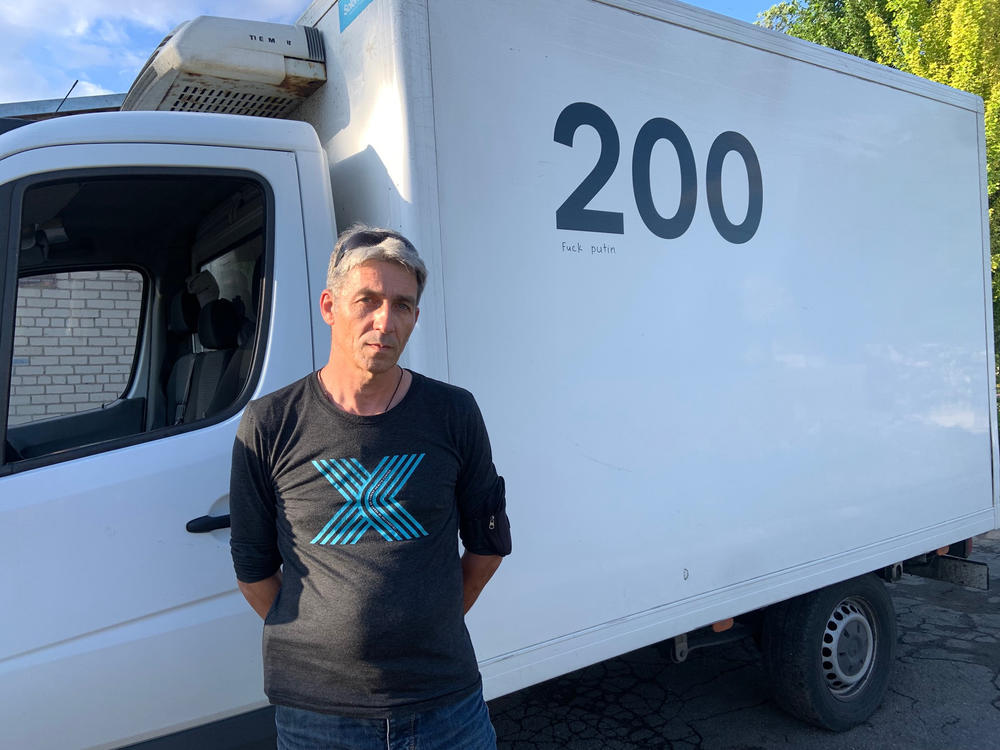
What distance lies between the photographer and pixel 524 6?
2.48m

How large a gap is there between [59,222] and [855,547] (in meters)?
3.28

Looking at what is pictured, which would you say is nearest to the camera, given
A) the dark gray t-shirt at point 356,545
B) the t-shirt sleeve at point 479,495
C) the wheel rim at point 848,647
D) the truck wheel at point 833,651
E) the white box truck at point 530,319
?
the dark gray t-shirt at point 356,545

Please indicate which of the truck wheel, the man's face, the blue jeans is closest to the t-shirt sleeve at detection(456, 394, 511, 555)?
the man's face

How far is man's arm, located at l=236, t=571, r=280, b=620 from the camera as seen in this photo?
1781mm

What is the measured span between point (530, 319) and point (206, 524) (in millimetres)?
1093

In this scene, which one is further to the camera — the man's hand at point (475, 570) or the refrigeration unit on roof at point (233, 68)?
the refrigeration unit on roof at point (233, 68)

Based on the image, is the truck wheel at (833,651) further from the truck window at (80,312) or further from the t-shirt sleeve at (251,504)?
the truck window at (80,312)

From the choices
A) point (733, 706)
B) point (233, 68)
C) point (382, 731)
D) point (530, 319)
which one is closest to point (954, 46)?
point (733, 706)

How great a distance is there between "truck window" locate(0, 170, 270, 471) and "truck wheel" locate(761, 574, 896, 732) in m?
2.57

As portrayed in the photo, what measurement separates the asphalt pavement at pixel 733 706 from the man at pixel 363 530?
183cm

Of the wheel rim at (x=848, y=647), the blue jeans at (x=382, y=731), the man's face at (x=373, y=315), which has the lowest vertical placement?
the wheel rim at (x=848, y=647)

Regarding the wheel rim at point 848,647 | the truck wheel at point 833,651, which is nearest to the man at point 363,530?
the truck wheel at point 833,651

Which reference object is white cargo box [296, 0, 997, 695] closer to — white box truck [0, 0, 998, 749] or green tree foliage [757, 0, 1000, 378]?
white box truck [0, 0, 998, 749]

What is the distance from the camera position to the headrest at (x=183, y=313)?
2.97 metres
